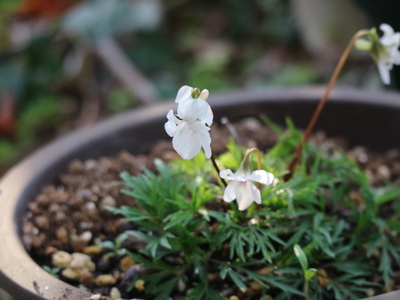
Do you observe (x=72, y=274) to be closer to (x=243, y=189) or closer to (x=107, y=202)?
(x=107, y=202)

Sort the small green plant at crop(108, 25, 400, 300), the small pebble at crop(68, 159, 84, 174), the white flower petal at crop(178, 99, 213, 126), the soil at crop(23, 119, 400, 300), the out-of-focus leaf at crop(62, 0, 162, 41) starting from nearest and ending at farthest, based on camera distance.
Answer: the white flower petal at crop(178, 99, 213, 126), the small green plant at crop(108, 25, 400, 300), the soil at crop(23, 119, 400, 300), the small pebble at crop(68, 159, 84, 174), the out-of-focus leaf at crop(62, 0, 162, 41)

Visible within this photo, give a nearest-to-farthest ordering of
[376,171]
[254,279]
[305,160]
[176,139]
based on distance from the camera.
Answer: [176,139] → [254,279] → [305,160] → [376,171]

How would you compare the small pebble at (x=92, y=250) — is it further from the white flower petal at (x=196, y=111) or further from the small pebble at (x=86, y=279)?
the white flower petal at (x=196, y=111)

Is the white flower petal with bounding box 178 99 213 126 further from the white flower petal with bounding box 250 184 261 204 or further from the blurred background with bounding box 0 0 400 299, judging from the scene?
the blurred background with bounding box 0 0 400 299

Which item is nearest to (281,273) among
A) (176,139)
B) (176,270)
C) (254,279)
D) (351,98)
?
(254,279)


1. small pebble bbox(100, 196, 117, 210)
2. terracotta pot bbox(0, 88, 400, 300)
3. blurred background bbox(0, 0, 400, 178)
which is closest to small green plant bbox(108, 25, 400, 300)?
small pebble bbox(100, 196, 117, 210)

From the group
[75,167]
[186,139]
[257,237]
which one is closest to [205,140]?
[186,139]

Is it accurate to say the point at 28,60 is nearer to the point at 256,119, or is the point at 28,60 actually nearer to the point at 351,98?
the point at 256,119
